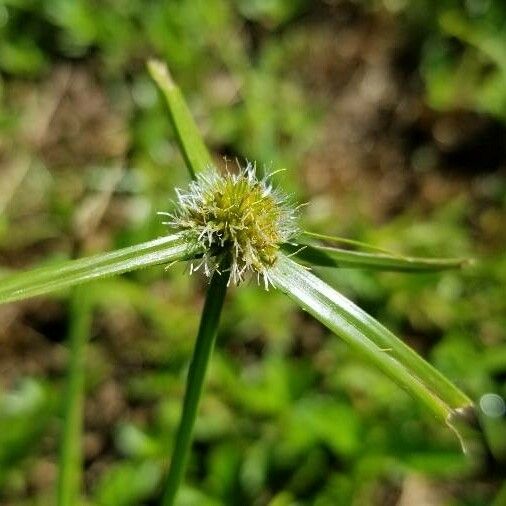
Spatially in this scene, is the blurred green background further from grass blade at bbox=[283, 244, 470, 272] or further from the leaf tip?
grass blade at bbox=[283, 244, 470, 272]

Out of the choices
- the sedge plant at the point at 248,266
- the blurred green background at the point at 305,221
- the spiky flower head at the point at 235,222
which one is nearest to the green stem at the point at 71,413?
the blurred green background at the point at 305,221

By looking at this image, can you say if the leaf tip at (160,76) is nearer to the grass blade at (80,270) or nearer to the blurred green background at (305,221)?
the grass blade at (80,270)

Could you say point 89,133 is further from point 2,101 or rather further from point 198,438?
point 198,438

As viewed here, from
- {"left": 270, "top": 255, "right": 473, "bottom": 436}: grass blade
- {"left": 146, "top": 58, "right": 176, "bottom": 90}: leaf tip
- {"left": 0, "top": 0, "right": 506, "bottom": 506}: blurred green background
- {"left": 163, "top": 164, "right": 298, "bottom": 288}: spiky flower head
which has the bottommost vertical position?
{"left": 270, "top": 255, "right": 473, "bottom": 436}: grass blade

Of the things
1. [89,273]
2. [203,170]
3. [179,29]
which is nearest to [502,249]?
[179,29]

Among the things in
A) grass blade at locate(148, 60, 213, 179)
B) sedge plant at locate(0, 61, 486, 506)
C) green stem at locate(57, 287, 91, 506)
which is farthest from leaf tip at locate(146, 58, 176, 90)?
green stem at locate(57, 287, 91, 506)

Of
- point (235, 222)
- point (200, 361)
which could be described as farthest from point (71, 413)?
point (235, 222)
